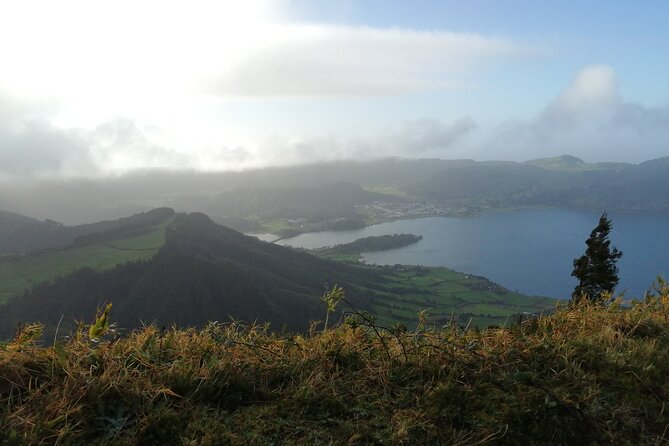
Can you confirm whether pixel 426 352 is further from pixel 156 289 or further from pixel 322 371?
pixel 156 289

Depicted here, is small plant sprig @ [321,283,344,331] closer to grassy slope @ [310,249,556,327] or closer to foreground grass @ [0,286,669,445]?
foreground grass @ [0,286,669,445]

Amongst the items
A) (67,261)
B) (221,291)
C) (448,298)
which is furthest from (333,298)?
(67,261)

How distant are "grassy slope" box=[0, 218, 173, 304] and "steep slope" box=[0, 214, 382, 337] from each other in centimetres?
516

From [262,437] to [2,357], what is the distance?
7.49 ft

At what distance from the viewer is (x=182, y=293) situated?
84250mm

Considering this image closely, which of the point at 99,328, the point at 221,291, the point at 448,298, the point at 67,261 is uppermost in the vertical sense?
the point at 99,328

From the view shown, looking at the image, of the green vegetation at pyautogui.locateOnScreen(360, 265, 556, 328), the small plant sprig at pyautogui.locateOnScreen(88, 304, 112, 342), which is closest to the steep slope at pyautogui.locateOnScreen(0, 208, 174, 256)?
the green vegetation at pyautogui.locateOnScreen(360, 265, 556, 328)

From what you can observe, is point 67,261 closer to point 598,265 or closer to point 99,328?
point 598,265

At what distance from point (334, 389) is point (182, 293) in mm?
88290

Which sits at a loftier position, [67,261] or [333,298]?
[333,298]

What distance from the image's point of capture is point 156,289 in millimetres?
84750

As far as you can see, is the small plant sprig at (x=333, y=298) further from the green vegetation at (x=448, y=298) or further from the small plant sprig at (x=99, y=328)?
the green vegetation at (x=448, y=298)

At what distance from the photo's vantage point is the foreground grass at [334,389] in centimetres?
277

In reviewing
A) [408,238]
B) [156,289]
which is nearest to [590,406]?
[156,289]
